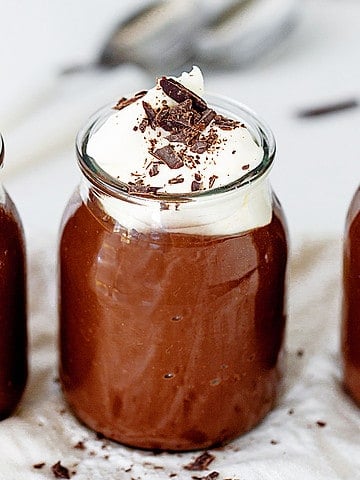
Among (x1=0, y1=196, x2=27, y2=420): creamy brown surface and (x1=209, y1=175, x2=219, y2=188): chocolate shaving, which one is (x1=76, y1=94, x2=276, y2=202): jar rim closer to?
(x1=209, y1=175, x2=219, y2=188): chocolate shaving

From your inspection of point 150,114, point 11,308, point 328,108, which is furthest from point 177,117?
point 328,108

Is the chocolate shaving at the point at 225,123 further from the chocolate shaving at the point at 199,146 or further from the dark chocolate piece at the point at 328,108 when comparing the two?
the dark chocolate piece at the point at 328,108

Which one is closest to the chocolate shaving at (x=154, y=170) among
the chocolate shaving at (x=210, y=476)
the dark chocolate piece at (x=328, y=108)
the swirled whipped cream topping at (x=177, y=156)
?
the swirled whipped cream topping at (x=177, y=156)

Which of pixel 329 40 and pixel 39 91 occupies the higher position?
pixel 39 91

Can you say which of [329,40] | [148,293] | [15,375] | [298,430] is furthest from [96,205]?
[329,40]

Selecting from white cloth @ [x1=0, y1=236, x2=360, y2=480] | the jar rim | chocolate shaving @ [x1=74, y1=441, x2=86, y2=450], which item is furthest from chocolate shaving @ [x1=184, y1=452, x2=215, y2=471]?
the jar rim

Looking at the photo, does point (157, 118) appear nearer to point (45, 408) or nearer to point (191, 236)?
point (191, 236)
